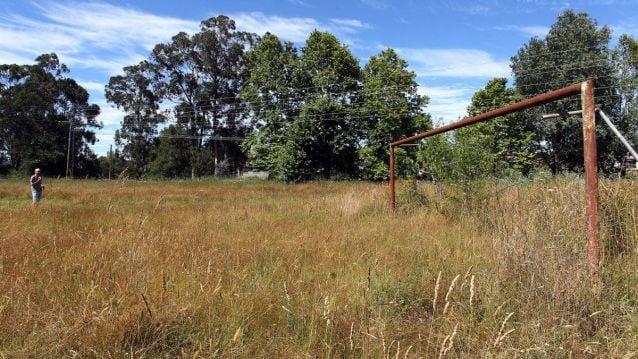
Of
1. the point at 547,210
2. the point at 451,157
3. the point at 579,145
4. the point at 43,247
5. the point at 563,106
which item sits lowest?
the point at 43,247

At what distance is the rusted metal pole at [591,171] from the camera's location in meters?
3.19

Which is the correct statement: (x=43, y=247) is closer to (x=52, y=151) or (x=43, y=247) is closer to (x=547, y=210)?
(x=547, y=210)

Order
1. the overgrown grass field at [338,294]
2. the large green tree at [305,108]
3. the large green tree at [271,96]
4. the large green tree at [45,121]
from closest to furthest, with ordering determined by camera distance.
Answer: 1. the overgrown grass field at [338,294]
2. the large green tree at [305,108]
3. the large green tree at [271,96]
4. the large green tree at [45,121]

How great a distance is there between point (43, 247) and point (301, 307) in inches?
123

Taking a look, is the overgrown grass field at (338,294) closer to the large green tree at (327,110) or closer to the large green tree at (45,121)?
the large green tree at (327,110)

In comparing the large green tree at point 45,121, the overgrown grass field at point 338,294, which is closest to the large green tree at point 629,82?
the overgrown grass field at point 338,294

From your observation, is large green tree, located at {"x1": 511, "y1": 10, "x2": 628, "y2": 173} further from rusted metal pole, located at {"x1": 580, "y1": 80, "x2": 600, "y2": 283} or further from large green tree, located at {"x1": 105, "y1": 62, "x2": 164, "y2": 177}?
large green tree, located at {"x1": 105, "y1": 62, "x2": 164, "y2": 177}

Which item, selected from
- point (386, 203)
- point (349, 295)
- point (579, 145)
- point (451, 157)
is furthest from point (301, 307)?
point (579, 145)

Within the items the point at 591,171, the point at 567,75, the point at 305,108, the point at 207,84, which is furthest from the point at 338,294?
the point at 207,84

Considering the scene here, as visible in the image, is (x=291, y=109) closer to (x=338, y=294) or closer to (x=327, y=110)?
(x=327, y=110)

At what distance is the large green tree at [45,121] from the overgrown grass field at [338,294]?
6191 cm

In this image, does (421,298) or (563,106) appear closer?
(421,298)

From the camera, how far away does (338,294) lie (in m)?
3.29

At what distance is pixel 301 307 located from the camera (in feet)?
9.92
